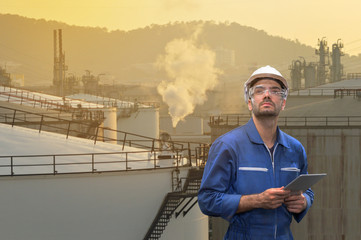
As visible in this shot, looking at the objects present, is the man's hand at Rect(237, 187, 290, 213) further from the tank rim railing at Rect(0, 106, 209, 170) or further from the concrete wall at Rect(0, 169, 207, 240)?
the concrete wall at Rect(0, 169, 207, 240)

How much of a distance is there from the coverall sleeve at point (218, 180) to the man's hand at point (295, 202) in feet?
1.17

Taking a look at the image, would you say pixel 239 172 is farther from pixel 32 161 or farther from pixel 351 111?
pixel 351 111

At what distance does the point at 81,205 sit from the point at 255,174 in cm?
1148

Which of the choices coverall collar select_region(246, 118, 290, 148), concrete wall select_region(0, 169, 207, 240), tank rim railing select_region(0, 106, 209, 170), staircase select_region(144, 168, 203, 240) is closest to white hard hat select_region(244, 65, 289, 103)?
coverall collar select_region(246, 118, 290, 148)

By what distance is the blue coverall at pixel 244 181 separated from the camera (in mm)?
4766

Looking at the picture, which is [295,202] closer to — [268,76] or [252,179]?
[252,179]

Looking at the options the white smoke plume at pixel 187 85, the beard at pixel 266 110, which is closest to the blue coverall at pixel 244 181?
the beard at pixel 266 110

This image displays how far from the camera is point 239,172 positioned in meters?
4.79

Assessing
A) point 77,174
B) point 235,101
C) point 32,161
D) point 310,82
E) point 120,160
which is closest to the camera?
point 77,174

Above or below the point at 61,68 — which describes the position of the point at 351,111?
below

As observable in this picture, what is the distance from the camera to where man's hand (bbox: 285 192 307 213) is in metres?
4.76

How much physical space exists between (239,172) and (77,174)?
37.5 feet

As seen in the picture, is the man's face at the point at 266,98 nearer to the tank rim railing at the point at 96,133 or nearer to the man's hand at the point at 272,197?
the man's hand at the point at 272,197

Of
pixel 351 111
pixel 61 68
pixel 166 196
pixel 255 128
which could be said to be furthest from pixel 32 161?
pixel 61 68
